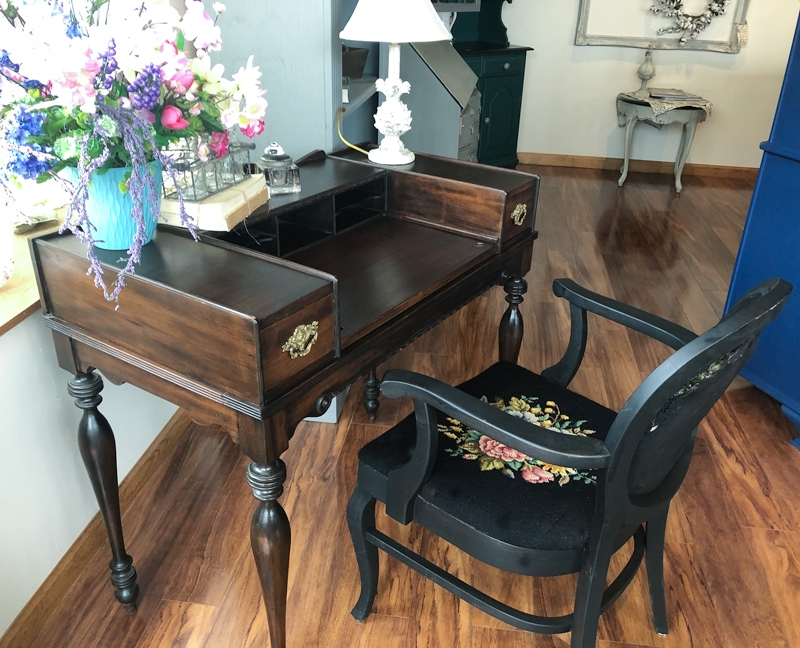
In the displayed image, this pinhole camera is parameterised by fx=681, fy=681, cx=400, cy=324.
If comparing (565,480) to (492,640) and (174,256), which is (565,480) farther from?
(174,256)

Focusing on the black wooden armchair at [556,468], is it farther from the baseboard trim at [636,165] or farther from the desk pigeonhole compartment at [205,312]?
the baseboard trim at [636,165]

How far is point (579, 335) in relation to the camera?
1532 millimetres

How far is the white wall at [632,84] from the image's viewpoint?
17.2 feet

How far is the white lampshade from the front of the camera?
1665mm

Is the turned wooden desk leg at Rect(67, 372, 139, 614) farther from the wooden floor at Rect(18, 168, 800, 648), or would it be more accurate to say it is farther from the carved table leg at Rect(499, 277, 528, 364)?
the carved table leg at Rect(499, 277, 528, 364)

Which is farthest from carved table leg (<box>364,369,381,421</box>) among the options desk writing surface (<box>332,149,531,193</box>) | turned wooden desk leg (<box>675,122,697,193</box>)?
turned wooden desk leg (<box>675,122,697,193</box>)

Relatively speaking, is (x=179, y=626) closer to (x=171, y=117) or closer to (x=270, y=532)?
(x=270, y=532)

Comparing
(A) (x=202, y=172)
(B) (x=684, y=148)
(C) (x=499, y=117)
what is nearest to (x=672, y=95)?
(B) (x=684, y=148)

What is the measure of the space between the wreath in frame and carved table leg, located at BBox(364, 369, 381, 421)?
14.4 feet

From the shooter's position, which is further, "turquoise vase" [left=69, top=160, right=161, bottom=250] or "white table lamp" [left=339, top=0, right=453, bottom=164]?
"white table lamp" [left=339, top=0, right=453, bottom=164]

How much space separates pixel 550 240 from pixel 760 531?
245 cm

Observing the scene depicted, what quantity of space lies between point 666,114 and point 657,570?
431 centimetres

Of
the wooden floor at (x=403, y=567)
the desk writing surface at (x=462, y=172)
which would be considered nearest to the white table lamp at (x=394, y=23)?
the desk writing surface at (x=462, y=172)

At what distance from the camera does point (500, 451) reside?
1.36 metres
